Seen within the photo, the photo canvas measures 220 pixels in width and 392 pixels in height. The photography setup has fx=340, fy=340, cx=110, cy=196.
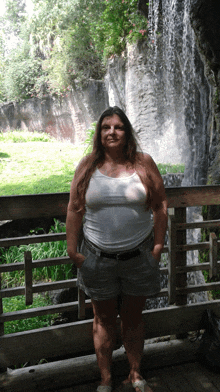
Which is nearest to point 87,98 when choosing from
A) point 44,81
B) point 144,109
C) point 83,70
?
point 83,70

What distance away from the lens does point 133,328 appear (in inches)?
63.5

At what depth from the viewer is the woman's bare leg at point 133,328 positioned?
157 centimetres

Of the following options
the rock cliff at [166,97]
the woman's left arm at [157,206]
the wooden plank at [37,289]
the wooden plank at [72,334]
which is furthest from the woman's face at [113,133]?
the rock cliff at [166,97]

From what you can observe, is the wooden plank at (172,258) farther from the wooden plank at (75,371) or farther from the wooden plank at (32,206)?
the wooden plank at (32,206)

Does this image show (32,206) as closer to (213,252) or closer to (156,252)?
(156,252)

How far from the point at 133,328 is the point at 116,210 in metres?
0.59

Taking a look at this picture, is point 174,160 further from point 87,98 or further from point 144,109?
point 87,98

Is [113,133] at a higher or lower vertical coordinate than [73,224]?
higher

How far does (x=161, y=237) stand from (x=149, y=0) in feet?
25.0

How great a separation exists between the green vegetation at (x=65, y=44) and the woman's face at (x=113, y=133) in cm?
877

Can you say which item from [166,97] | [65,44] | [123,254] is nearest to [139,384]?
[123,254]

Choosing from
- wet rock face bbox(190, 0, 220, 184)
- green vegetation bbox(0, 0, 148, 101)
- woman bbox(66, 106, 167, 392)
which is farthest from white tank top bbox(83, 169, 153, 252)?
green vegetation bbox(0, 0, 148, 101)

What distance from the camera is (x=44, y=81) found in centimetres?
1571

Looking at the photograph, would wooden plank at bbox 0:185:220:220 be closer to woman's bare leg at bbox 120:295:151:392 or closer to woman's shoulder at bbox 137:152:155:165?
woman's shoulder at bbox 137:152:155:165
